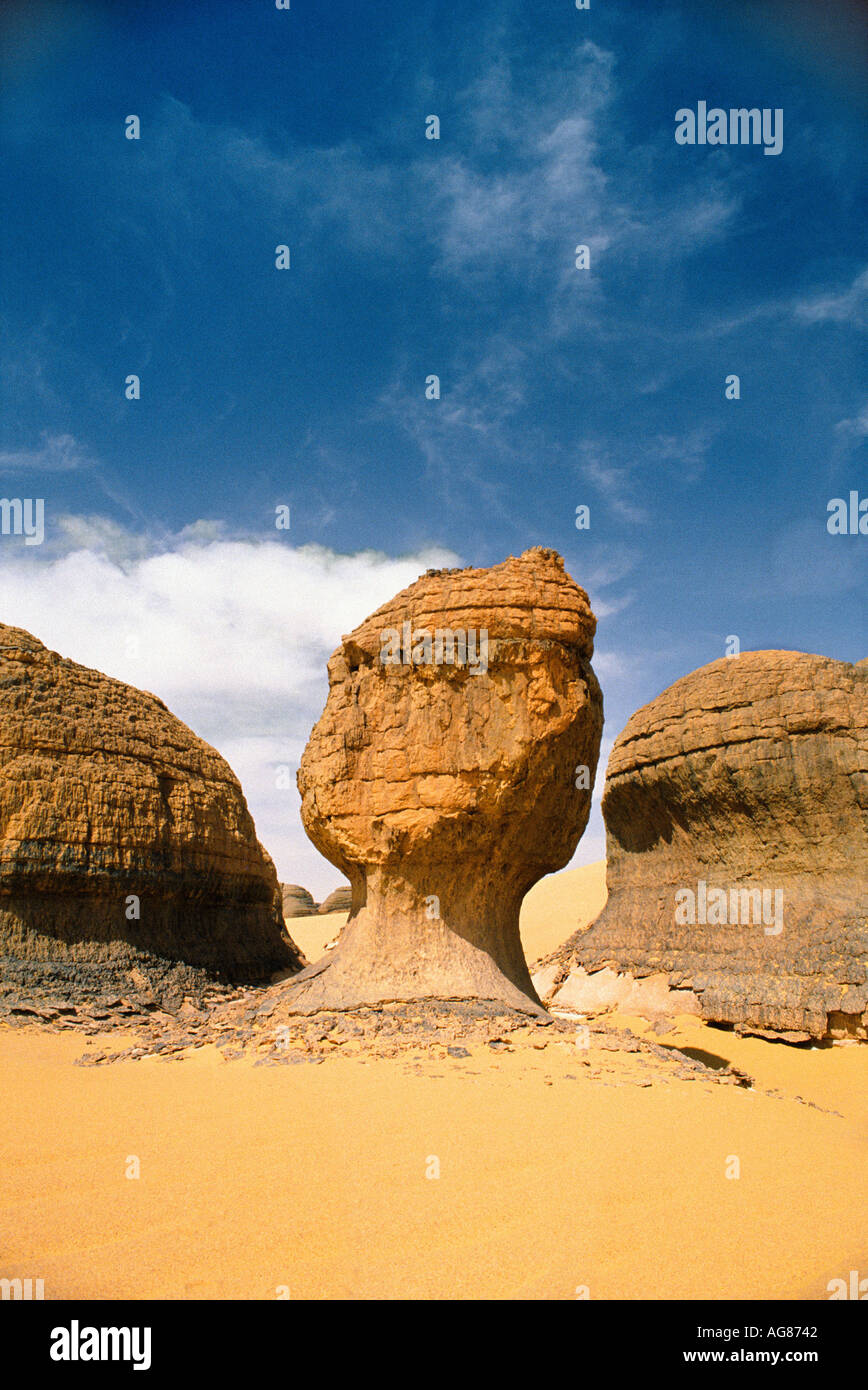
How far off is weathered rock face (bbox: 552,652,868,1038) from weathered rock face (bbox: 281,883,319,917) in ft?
83.7

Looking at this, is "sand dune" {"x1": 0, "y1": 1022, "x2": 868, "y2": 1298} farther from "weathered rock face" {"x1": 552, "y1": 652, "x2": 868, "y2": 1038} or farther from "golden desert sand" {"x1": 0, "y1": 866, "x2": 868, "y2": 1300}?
"weathered rock face" {"x1": 552, "y1": 652, "x2": 868, "y2": 1038}

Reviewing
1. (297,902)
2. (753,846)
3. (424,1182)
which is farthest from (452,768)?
(297,902)

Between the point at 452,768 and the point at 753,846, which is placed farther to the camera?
the point at 753,846

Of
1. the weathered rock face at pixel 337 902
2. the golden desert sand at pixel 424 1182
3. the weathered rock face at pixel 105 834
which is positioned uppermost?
the weathered rock face at pixel 105 834

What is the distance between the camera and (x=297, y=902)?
3697 cm

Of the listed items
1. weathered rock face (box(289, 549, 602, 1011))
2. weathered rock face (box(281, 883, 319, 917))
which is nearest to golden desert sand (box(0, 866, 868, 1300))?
→ weathered rock face (box(289, 549, 602, 1011))

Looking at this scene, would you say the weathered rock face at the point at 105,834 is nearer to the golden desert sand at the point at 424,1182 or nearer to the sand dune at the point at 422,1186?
the golden desert sand at the point at 424,1182

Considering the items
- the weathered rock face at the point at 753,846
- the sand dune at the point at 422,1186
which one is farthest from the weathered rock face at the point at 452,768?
the weathered rock face at the point at 753,846

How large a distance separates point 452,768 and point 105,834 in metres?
5.11

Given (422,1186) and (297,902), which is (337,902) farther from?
(422,1186)

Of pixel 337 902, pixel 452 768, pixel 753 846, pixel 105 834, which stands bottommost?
pixel 337 902

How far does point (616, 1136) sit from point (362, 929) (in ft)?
13.6

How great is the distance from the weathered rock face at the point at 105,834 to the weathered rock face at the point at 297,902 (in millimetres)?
25036

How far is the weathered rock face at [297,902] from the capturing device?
119 feet
